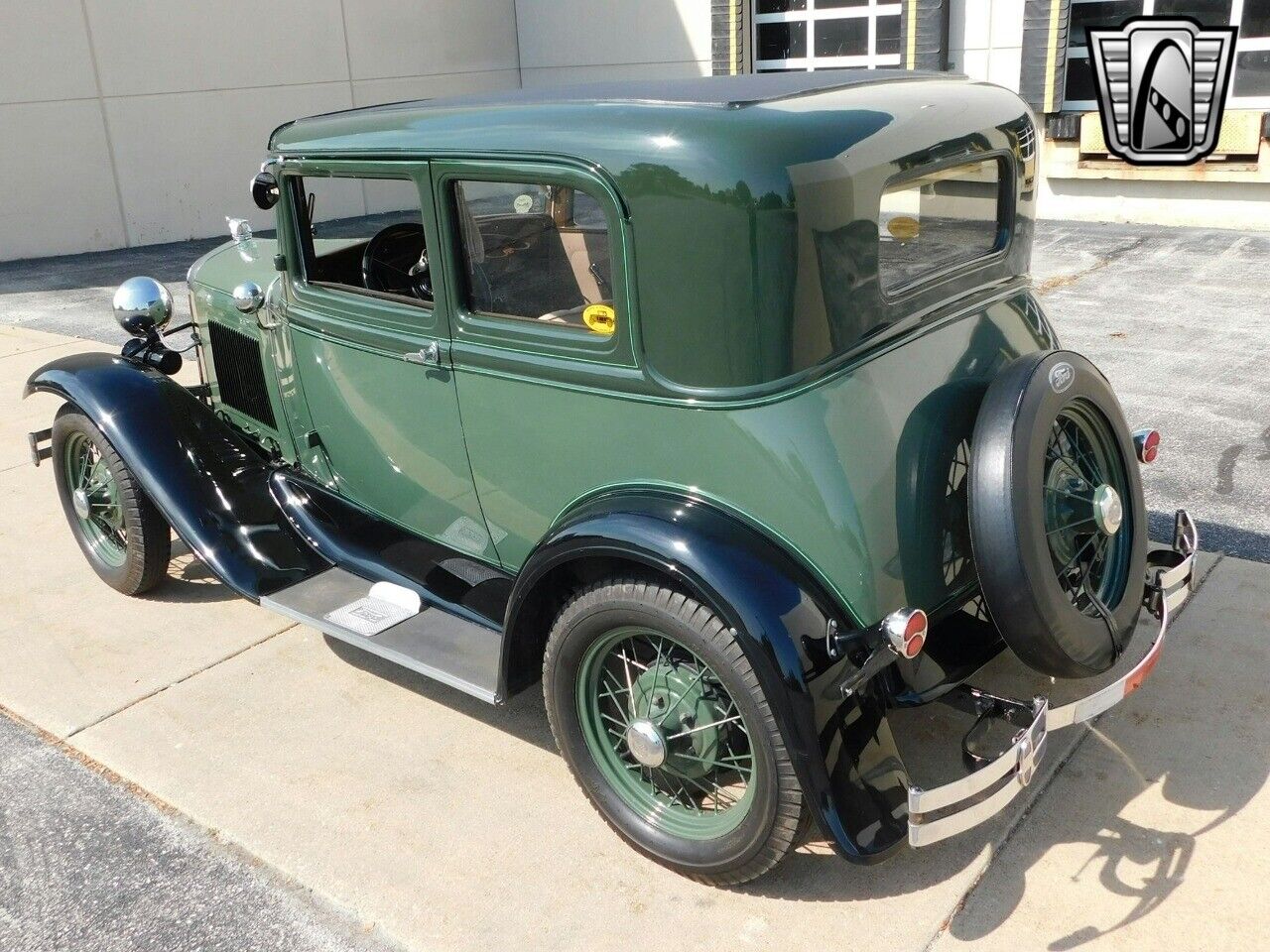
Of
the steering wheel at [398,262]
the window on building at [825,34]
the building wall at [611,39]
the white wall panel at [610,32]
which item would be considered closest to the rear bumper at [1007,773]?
the steering wheel at [398,262]

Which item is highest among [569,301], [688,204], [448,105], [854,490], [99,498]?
[448,105]

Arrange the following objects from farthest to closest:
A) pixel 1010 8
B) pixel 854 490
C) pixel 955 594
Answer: pixel 1010 8 → pixel 955 594 → pixel 854 490

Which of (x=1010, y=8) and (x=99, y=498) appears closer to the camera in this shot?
(x=99, y=498)

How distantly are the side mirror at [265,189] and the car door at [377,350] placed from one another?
0.04 m

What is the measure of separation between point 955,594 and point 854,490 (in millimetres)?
472

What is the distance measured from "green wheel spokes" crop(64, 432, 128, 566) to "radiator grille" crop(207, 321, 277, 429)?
1.83 feet

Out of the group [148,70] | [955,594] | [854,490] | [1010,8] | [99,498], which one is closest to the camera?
[854,490]

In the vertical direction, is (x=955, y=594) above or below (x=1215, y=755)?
above

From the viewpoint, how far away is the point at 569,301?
293 cm

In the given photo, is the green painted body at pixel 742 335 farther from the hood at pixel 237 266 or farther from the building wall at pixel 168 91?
the building wall at pixel 168 91

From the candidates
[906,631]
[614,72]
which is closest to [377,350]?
[906,631]

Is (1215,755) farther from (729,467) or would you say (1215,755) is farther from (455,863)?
(455,863)

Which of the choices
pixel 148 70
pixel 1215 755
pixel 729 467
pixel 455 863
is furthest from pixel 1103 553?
pixel 148 70

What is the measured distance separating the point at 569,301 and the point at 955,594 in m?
1.23
